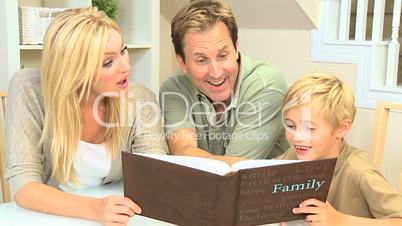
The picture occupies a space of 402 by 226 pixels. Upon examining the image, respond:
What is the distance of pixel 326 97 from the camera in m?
1.28

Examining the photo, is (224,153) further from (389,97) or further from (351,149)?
(389,97)

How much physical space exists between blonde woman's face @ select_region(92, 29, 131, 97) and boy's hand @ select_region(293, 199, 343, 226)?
60 centimetres

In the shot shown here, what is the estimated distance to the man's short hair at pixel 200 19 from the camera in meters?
1.50

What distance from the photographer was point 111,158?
54.7 inches

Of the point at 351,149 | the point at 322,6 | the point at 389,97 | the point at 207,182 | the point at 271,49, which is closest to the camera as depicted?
the point at 207,182

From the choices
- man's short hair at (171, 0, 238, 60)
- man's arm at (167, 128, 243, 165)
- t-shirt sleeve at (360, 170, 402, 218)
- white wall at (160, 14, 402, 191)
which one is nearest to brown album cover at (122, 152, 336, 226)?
t-shirt sleeve at (360, 170, 402, 218)

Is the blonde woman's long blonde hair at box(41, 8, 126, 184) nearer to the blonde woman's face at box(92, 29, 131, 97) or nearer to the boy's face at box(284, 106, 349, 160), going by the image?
the blonde woman's face at box(92, 29, 131, 97)

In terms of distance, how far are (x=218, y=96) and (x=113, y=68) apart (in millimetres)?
418

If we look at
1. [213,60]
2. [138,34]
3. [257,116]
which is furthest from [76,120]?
[138,34]

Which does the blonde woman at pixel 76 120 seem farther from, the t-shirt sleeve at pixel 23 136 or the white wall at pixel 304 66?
the white wall at pixel 304 66

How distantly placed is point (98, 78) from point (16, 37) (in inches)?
28.3

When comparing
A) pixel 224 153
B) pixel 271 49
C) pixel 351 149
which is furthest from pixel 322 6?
pixel 351 149

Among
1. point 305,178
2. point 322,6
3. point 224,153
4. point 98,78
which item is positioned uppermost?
point 322,6

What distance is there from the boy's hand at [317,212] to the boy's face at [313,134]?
10.4 inches
